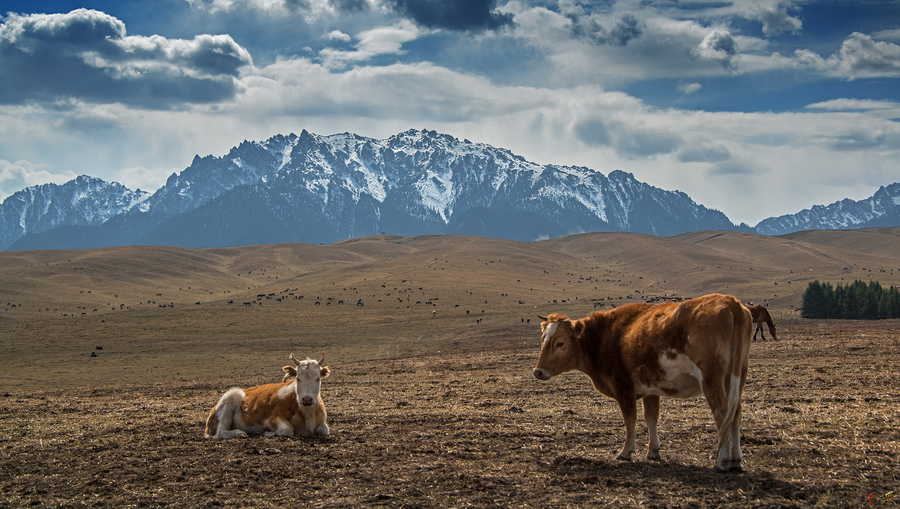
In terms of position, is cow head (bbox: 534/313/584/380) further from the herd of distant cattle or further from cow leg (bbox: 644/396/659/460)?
cow leg (bbox: 644/396/659/460)

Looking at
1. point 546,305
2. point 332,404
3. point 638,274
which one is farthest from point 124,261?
point 332,404

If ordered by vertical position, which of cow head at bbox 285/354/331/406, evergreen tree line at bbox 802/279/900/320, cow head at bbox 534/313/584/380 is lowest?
evergreen tree line at bbox 802/279/900/320

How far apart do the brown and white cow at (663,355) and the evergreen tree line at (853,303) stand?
7112 centimetres

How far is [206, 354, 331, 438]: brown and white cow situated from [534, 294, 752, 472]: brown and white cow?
502 centimetres

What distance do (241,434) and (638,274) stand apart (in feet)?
464

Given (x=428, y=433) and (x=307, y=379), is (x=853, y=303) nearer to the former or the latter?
(x=428, y=433)

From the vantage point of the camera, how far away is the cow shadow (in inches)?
318

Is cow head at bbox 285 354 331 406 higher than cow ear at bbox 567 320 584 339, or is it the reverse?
cow ear at bbox 567 320 584 339

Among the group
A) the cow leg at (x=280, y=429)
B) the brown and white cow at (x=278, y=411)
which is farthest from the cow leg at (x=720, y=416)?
the cow leg at (x=280, y=429)

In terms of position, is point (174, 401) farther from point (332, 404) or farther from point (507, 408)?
point (507, 408)

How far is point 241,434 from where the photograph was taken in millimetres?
12977

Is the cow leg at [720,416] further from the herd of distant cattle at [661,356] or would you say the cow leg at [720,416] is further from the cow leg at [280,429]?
the cow leg at [280,429]

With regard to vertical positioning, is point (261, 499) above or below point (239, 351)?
above

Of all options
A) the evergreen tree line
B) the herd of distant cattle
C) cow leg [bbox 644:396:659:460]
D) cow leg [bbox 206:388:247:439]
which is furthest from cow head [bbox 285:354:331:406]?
the evergreen tree line
